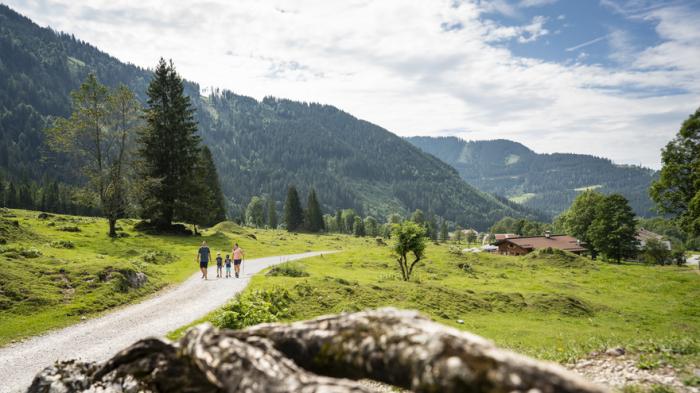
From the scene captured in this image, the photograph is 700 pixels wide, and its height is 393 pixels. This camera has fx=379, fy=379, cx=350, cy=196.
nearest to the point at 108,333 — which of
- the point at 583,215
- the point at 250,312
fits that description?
the point at 250,312

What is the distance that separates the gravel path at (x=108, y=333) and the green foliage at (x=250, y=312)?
254cm

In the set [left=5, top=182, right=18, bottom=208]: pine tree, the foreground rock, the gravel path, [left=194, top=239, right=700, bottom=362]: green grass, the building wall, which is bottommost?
the building wall

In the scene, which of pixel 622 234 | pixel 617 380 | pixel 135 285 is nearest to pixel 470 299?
pixel 617 380

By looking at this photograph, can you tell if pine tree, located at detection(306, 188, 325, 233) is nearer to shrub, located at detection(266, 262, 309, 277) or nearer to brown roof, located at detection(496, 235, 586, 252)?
brown roof, located at detection(496, 235, 586, 252)

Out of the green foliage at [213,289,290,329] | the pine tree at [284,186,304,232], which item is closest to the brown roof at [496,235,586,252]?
the pine tree at [284,186,304,232]

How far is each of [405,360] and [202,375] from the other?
377 cm

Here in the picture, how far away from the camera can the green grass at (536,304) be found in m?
23.5

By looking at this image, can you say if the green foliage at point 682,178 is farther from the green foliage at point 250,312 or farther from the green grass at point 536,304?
the green foliage at point 250,312

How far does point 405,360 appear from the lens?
4930 millimetres

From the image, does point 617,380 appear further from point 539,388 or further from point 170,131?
point 170,131

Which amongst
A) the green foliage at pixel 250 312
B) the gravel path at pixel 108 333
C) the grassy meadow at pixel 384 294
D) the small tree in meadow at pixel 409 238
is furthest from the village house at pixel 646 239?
the gravel path at pixel 108 333

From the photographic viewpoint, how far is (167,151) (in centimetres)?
5978

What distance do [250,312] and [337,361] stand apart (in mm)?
14048

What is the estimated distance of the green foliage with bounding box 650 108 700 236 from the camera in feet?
143
